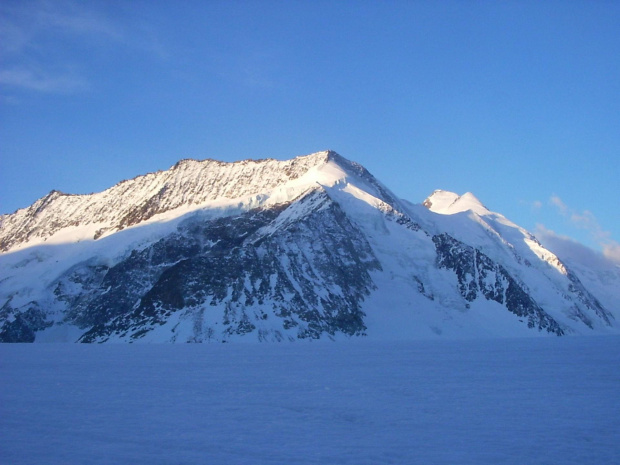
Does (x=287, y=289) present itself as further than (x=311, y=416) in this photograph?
Yes

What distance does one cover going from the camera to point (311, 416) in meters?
35.5

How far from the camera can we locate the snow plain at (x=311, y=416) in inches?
1062

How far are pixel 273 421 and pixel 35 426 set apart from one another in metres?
12.1

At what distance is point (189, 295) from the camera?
5768 inches

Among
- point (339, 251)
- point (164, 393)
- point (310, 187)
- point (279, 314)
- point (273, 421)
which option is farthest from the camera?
point (310, 187)

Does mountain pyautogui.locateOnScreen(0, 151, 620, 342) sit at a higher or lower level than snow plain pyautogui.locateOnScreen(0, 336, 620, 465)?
higher

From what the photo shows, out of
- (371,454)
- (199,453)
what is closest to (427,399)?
(371,454)

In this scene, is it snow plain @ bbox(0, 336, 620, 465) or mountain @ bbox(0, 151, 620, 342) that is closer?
snow plain @ bbox(0, 336, 620, 465)

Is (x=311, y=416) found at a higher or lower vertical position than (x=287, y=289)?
lower

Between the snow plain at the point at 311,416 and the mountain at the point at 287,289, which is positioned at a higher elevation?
the mountain at the point at 287,289

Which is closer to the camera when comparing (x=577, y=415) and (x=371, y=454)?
(x=371, y=454)

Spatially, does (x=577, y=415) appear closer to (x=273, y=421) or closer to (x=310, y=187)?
(x=273, y=421)

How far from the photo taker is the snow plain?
1062 inches

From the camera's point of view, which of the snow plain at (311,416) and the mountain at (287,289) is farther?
the mountain at (287,289)
